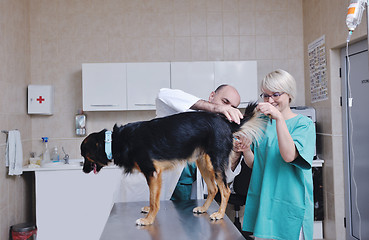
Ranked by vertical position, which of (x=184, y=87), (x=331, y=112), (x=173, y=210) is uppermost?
(x=184, y=87)

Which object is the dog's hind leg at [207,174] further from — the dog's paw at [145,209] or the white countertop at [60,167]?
the white countertop at [60,167]

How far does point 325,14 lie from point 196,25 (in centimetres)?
146

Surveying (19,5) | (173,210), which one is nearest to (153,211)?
(173,210)

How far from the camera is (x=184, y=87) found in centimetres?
396

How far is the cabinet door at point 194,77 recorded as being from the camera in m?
3.96

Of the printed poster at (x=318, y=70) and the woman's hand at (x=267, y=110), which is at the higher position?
the printed poster at (x=318, y=70)

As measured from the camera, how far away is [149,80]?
13.0 ft

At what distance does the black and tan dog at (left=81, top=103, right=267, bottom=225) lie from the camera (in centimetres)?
134

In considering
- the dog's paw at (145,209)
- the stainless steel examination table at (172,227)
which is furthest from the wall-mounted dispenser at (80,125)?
the dog's paw at (145,209)

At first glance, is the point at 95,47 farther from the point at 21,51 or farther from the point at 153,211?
the point at 153,211

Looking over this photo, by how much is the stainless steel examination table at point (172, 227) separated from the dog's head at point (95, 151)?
0.26m

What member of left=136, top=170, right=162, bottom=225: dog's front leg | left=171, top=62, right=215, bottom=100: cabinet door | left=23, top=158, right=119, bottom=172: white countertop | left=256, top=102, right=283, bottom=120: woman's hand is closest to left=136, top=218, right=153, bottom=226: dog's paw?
left=136, top=170, right=162, bottom=225: dog's front leg

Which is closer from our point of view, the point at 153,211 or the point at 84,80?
the point at 153,211

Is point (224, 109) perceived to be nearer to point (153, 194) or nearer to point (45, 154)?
point (153, 194)
